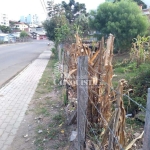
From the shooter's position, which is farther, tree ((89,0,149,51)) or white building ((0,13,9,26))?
white building ((0,13,9,26))

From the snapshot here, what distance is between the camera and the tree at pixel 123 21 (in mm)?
13969

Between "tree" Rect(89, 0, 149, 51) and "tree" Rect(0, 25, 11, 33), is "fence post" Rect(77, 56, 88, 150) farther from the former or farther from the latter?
"tree" Rect(0, 25, 11, 33)

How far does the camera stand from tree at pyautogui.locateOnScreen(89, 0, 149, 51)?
14.0 metres

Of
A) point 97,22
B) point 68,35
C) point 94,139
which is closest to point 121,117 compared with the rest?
point 94,139

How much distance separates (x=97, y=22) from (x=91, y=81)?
41.4 ft

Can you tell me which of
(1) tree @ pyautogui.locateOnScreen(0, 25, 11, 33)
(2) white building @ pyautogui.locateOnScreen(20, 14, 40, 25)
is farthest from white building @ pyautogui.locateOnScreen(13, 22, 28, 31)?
(1) tree @ pyautogui.locateOnScreen(0, 25, 11, 33)

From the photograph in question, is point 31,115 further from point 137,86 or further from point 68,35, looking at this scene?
point 68,35

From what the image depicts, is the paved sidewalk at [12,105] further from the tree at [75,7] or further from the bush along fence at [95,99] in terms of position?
the tree at [75,7]

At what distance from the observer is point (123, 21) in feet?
45.8

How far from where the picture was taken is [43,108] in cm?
552

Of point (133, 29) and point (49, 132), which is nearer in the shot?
point (49, 132)

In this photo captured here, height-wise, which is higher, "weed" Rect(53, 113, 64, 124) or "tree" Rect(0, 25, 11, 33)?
"tree" Rect(0, 25, 11, 33)

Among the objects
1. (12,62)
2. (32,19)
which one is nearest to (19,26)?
(32,19)

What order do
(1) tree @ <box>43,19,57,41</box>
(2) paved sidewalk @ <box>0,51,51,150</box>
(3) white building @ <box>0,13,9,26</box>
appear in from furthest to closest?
(3) white building @ <box>0,13,9,26</box>
(1) tree @ <box>43,19,57,41</box>
(2) paved sidewalk @ <box>0,51,51,150</box>
